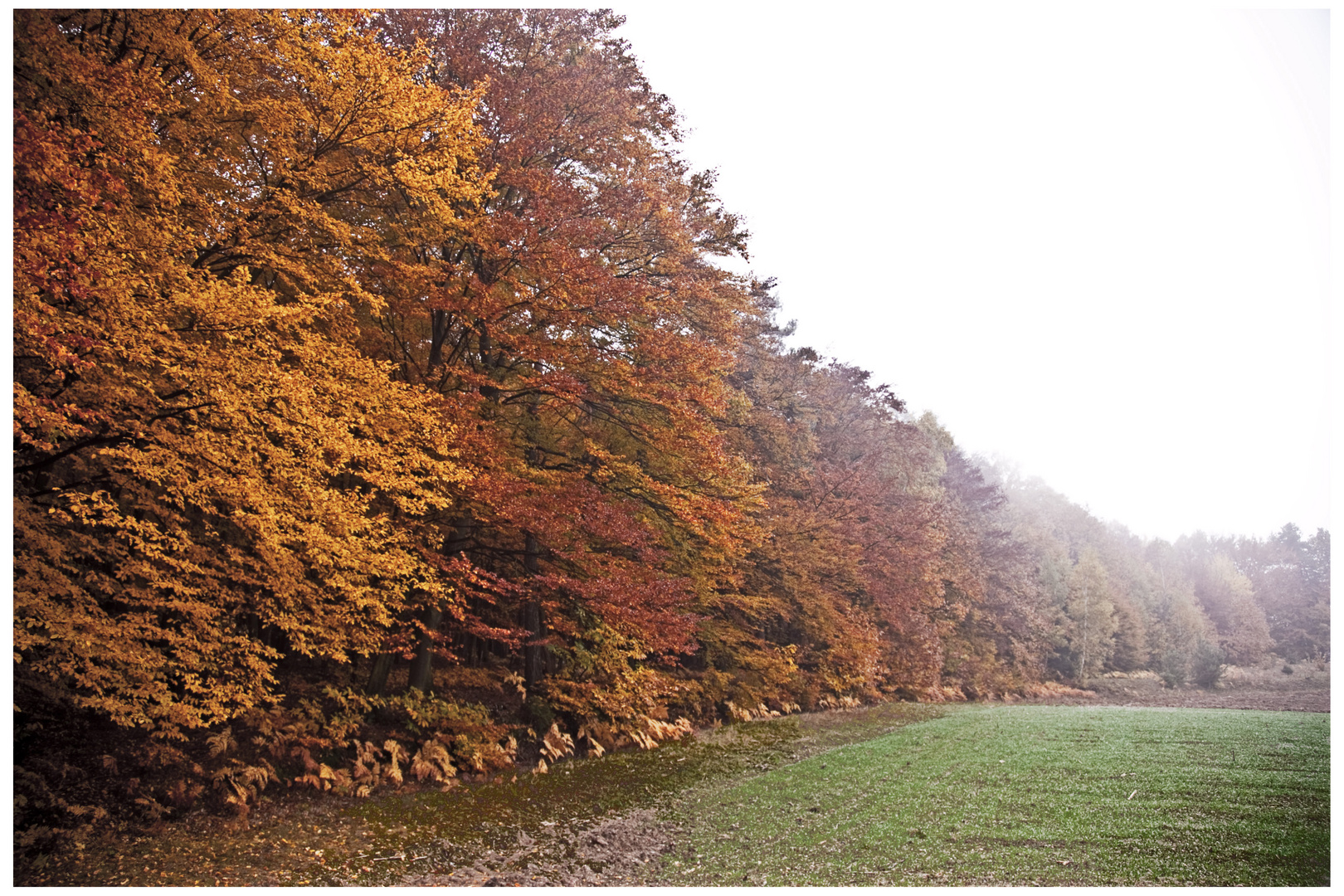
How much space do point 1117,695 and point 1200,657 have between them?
32.2 ft

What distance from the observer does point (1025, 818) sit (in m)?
9.14

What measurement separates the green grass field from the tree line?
13.8 ft

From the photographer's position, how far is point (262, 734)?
9617 millimetres

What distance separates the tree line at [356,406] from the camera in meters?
7.23

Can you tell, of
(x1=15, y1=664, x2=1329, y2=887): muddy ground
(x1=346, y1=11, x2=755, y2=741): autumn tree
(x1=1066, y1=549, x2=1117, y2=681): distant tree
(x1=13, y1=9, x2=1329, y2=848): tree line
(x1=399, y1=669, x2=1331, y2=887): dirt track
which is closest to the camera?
(x1=15, y1=664, x2=1329, y2=887): muddy ground

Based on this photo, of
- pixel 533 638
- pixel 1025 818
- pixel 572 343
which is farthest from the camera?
pixel 533 638

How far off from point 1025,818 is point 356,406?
34.6ft

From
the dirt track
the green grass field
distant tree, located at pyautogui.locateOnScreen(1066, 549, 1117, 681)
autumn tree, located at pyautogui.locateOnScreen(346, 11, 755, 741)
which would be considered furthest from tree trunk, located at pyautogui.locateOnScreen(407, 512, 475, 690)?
distant tree, located at pyautogui.locateOnScreen(1066, 549, 1117, 681)

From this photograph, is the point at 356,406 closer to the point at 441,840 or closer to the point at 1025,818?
the point at 441,840

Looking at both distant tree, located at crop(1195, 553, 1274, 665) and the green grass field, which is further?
distant tree, located at crop(1195, 553, 1274, 665)

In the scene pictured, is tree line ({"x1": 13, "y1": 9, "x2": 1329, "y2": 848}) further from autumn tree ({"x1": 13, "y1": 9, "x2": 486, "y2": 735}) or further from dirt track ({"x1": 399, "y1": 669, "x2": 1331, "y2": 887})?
dirt track ({"x1": 399, "y1": 669, "x2": 1331, "y2": 887})

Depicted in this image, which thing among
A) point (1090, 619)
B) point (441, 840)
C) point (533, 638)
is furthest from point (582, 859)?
point (1090, 619)

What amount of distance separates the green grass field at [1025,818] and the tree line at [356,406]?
13.8 feet

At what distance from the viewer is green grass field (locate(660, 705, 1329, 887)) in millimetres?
7344
